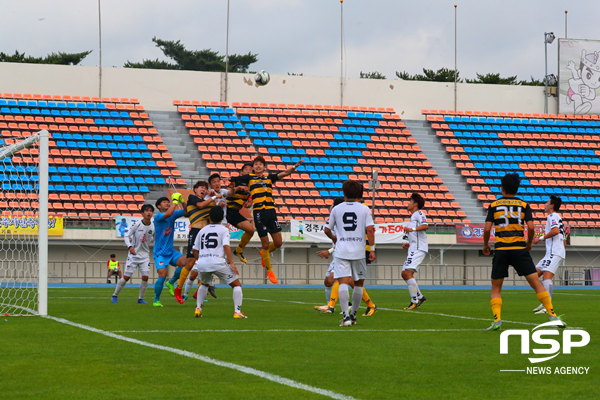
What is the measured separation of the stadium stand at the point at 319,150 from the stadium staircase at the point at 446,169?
26.7 inches

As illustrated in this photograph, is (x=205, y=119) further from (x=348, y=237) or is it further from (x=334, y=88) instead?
(x=348, y=237)

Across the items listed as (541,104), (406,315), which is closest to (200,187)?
(406,315)

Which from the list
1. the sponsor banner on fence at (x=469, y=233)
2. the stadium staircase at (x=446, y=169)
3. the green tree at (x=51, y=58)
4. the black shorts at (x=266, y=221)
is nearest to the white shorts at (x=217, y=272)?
the black shorts at (x=266, y=221)

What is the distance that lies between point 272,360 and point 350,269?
3.51 metres

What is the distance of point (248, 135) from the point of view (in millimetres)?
39625

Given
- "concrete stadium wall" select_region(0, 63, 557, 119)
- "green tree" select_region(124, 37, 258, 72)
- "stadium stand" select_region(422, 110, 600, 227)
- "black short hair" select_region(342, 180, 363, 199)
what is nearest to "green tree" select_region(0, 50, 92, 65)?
"green tree" select_region(124, 37, 258, 72)

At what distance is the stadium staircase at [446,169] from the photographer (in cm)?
3734

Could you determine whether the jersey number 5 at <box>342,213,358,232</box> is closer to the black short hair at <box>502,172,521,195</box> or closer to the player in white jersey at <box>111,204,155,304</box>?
the black short hair at <box>502,172,521,195</box>

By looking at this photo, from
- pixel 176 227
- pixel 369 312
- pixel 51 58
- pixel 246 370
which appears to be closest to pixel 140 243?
pixel 369 312

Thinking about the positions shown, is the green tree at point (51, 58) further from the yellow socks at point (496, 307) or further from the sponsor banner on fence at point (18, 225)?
the yellow socks at point (496, 307)

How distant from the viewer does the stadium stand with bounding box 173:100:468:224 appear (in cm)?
3591

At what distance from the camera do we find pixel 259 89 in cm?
4294

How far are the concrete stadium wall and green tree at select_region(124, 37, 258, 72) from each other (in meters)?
26.6

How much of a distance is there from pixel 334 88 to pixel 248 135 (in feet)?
23.9
